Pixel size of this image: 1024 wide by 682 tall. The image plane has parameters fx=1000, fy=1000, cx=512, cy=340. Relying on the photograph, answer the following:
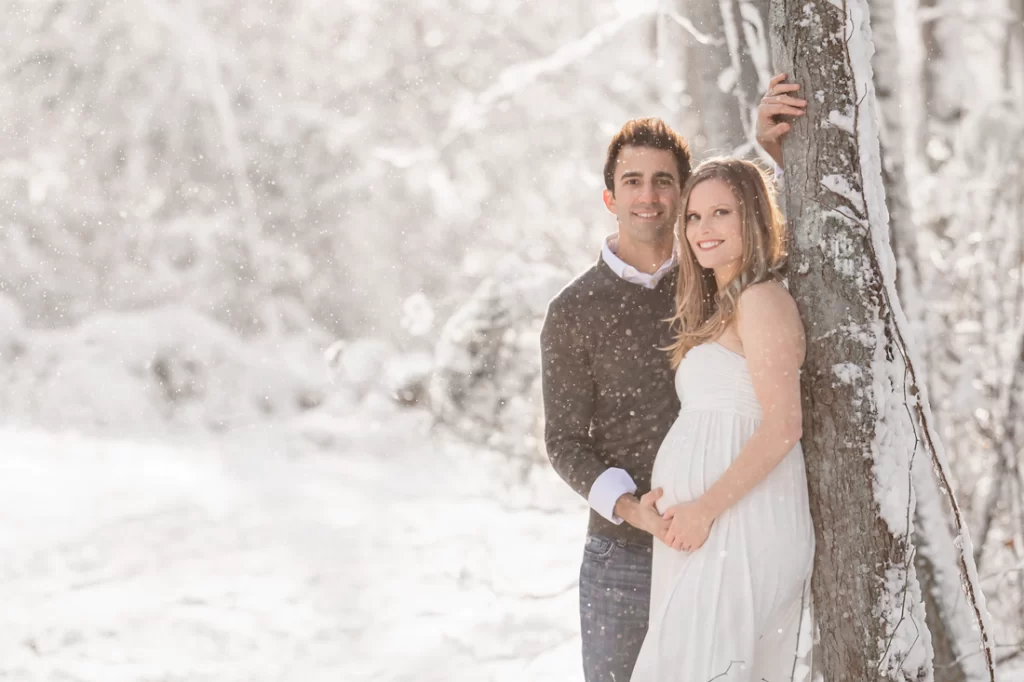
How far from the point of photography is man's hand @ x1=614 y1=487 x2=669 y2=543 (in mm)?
2612

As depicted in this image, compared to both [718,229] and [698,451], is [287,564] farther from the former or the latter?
[718,229]

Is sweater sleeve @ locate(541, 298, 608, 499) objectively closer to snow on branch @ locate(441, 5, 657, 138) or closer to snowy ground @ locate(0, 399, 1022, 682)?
snowy ground @ locate(0, 399, 1022, 682)

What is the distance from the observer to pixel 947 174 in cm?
766

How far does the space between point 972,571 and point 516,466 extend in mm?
6901

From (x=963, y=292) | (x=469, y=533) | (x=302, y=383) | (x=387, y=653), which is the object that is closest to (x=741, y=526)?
(x=387, y=653)

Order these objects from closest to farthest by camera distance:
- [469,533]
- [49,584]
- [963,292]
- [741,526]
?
1. [741,526]
2. [963,292]
3. [49,584]
4. [469,533]

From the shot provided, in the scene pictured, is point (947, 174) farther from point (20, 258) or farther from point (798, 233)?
point (20, 258)

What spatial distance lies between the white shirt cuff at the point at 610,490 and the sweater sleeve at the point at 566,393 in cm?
11

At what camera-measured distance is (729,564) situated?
2.48 metres

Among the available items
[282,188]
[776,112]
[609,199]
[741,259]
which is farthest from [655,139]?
[282,188]

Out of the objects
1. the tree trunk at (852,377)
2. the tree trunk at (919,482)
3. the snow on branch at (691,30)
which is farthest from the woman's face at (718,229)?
the snow on branch at (691,30)

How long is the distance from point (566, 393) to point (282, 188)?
12.1 m

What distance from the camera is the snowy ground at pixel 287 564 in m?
5.71

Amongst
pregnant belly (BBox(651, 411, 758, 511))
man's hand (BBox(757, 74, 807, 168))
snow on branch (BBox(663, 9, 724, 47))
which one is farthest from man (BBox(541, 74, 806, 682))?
snow on branch (BBox(663, 9, 724, 47))
